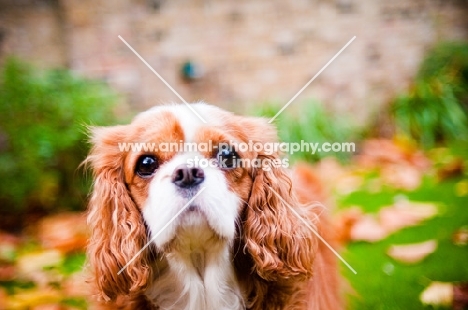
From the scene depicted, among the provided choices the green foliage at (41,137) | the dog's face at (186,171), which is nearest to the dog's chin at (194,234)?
the dog's face at (186,171)

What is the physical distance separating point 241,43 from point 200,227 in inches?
187

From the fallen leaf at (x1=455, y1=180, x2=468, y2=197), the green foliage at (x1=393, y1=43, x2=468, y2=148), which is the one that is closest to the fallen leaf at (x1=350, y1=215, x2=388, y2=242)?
the fallen leaf at (x1=455, y1=180, x2=468, y2=197)

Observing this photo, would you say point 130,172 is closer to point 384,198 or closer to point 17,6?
point 384,198

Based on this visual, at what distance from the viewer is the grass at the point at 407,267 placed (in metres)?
2.57

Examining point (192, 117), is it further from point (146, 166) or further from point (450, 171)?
point (450, 171)

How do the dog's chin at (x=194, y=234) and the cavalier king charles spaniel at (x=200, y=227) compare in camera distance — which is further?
the cavalier king charles spaniel at (x=200, y=227)

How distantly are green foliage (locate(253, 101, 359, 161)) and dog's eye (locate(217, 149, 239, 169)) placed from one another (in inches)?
146

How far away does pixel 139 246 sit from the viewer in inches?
78.0

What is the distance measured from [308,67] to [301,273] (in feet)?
15.4

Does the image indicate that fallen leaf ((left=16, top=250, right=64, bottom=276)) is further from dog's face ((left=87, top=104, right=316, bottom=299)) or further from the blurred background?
dog's face ((left=87, top=104, right=316, bottom=299))

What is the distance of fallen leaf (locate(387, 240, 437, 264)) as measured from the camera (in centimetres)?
296

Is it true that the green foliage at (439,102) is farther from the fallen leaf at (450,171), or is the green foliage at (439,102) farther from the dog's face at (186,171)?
the dog's face at (186,171)

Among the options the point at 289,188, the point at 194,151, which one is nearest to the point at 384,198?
the point at 289,188

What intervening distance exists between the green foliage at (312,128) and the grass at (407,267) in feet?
6.42
